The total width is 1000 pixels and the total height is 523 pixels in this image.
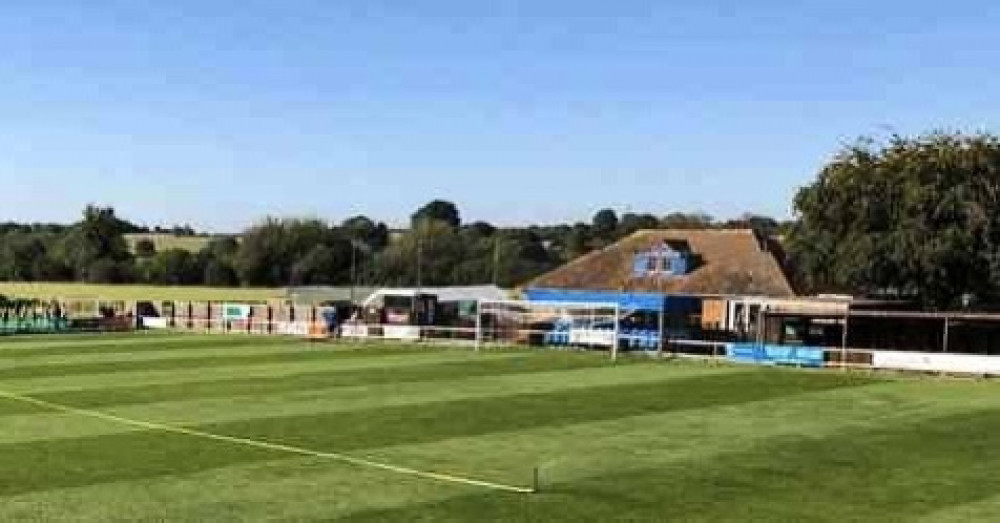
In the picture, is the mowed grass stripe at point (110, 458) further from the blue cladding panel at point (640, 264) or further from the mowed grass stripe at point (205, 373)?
the blue cladding panel at point (640, 264)

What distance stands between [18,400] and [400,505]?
19365mm

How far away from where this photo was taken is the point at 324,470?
21.8 metres

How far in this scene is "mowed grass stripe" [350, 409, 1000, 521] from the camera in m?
18.2

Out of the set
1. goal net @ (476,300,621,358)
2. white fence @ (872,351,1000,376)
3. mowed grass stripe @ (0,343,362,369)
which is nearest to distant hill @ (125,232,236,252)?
goal net @ (476,300,621,358)

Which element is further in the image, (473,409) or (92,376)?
(92,376)

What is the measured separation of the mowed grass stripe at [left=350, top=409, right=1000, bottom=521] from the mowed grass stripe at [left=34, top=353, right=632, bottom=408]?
1617 cm

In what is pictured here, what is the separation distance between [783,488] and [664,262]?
2352 inches

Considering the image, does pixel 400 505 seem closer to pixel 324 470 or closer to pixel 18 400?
pixel 324 470

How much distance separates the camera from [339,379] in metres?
41.8

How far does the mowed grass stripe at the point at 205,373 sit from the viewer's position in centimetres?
3956

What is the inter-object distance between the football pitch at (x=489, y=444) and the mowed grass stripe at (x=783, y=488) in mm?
66

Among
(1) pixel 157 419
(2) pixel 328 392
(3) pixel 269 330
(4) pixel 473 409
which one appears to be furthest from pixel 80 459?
(3) pixel 269 330

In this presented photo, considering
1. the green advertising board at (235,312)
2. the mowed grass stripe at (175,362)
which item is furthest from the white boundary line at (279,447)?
the green advertising board at (235,312)

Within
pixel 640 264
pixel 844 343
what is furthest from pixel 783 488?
pixel 640 264
